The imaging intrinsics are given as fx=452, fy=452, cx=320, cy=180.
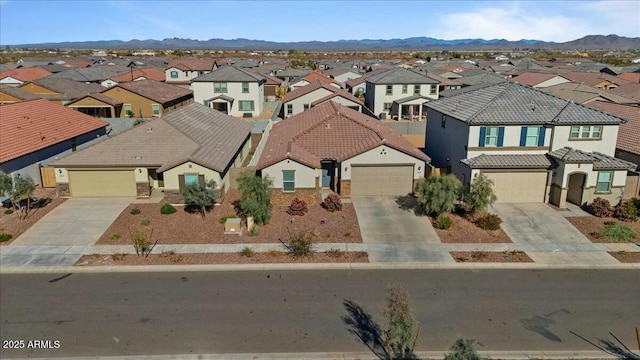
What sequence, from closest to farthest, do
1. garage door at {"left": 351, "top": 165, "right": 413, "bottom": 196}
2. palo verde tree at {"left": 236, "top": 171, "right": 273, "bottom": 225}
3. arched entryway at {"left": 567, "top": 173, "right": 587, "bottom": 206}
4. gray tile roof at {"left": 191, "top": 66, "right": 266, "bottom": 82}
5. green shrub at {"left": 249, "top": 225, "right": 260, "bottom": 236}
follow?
green shrub at {"left": 249, "top": 225, "right": 260, "bottom": 236} → palo verde tree at {"left": 236, "top": 171, "right": 273, "bottom": 225} → arched entryway at {"left": 567, "top": 173, "right": 587, "bottom": 206} → garage door at {"left": 351, "top": 165, "right": 413, "bottom": 196} → gray tile roof at {"left": 191, "top": 66, "right": 266, "bottom": 82}

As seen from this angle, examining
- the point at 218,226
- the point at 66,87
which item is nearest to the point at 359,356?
the point at 218,226

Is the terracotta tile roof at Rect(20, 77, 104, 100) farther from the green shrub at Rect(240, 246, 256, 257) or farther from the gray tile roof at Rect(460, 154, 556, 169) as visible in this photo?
the gray tile roof at Rect(460, 154, 556, 169)

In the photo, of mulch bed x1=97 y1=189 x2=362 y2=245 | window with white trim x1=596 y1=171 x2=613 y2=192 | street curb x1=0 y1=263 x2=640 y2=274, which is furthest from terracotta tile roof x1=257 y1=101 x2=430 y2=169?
window with white trim x1=596 y1=171 x2=613 y2=192

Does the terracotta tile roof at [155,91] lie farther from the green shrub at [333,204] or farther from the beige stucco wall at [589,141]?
the beige stucco wall at [589,141]

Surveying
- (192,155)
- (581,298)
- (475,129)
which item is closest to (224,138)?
(192,155)

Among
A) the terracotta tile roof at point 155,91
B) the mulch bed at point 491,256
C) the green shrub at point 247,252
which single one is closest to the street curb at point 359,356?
the mulch bed at point 491,256

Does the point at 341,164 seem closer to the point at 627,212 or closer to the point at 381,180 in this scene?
the point at 381,180

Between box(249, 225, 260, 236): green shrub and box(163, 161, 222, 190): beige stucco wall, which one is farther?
box(163, 161, 222, 190): beige stucco wall
